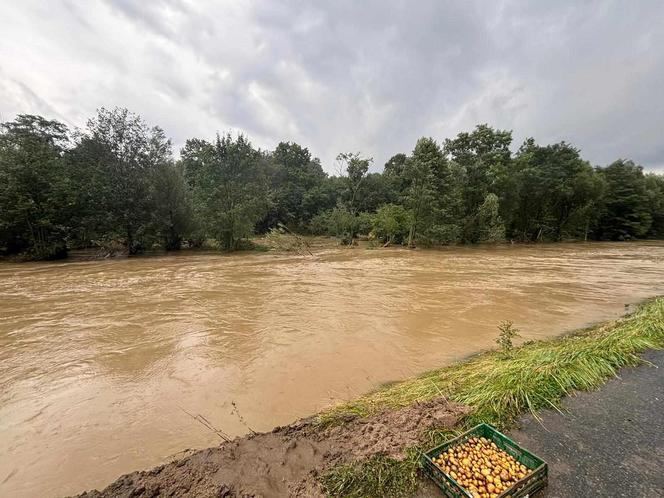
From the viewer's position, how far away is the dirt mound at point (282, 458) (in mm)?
1846

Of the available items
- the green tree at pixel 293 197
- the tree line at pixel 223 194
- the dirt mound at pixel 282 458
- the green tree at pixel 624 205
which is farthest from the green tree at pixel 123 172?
the green tree at pixel 624 205

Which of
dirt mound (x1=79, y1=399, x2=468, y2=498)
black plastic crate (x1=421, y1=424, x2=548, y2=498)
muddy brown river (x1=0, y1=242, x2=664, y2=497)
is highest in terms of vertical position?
black plastic crate (x1=421, y1=424, x2=548, y2=498)

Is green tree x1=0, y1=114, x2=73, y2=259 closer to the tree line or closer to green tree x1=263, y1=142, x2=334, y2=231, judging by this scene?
the tree line

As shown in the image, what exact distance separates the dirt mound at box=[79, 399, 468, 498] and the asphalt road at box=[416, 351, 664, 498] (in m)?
0.50

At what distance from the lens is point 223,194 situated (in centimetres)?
2067

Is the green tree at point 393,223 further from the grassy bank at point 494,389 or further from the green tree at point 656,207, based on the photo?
the green tree at point 656,207

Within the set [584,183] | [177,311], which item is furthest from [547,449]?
[584,183]

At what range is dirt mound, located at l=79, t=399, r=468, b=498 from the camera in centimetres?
185

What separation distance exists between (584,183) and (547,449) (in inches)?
1519

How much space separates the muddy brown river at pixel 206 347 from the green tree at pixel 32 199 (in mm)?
8183

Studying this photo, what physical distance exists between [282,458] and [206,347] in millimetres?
3363

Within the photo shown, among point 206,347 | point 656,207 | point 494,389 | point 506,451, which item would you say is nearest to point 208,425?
point 206,347

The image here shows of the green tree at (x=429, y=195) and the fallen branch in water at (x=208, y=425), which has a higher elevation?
the green tree at (x=429, y=195)

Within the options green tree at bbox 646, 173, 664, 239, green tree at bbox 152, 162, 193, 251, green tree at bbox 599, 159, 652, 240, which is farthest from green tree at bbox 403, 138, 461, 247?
green tree at bbox 646, 173, 664, 239
